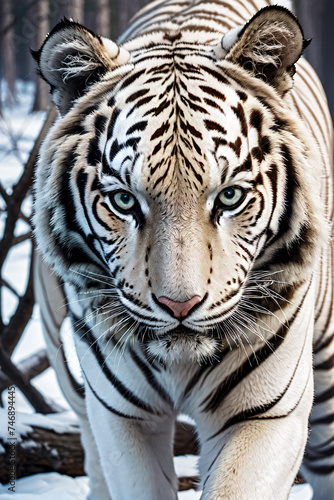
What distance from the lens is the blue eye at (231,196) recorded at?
59.8 inches

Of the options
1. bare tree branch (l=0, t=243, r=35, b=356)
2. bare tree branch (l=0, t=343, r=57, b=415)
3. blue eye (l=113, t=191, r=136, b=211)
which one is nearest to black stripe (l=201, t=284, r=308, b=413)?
blue eye (l=113, t=191, r=136, b=211)

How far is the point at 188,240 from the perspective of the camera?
144 cm

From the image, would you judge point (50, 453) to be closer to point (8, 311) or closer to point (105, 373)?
point (105, 373)

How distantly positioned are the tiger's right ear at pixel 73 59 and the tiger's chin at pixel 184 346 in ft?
2.11

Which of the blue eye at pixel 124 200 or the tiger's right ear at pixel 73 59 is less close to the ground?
the tiger's right ear at pixel 73 59

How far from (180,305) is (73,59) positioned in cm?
68

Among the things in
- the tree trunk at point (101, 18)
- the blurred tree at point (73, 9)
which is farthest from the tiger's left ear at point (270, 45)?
the tree trunk at point (101, 18)

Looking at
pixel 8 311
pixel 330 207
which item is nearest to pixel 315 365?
pixel 330 207

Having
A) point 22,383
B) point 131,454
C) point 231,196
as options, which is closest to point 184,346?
point 231,196

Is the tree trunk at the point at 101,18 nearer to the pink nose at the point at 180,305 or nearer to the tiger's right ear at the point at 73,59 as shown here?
the tiger's right ear at the point at 73,59

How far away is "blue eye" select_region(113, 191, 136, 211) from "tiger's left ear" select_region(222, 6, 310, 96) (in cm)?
42

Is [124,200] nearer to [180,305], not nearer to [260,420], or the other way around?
[180,305]

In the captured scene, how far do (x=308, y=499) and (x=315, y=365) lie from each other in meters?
0.65

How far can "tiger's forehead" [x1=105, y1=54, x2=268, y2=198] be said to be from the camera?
4.86 feet
